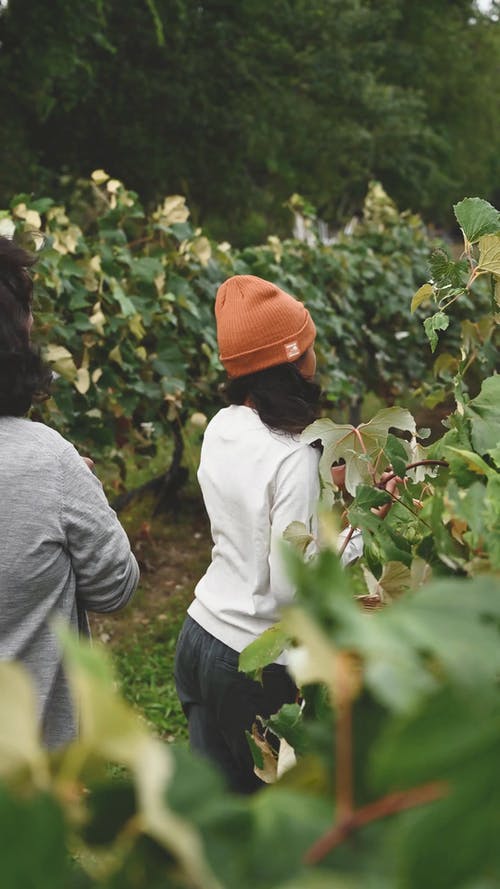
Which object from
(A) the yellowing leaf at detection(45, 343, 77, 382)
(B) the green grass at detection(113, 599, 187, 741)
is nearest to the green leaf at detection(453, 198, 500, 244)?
(A) the yellowing leaf at detection(45, 343, 77, 382)

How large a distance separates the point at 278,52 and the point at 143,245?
47.0 feet

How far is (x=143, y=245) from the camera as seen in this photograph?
5.77 metres

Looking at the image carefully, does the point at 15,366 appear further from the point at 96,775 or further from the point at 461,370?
the point at 96,775

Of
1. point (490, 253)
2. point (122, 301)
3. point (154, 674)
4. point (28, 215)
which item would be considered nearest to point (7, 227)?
point (28, 215)

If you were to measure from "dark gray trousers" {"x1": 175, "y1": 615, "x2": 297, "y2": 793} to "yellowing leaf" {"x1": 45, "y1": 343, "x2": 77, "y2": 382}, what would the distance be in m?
2.20

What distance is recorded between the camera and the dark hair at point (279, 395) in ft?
7.66

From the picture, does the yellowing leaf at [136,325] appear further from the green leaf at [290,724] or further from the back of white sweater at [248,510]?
the green leaf at [290,724]

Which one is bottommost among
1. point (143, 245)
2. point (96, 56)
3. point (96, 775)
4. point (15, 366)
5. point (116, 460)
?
point (96, 56)

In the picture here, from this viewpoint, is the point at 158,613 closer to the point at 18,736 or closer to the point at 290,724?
the point at 290,724

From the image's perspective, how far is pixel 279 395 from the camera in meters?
2.38

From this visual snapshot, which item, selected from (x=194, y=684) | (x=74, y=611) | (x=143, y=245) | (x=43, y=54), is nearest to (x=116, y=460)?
(x=143, y=245)

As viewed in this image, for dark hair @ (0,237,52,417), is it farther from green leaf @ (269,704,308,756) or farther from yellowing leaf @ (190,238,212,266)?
yellowing leaf @ (190,238,212,266)

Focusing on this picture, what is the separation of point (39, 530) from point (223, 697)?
753 millimetres

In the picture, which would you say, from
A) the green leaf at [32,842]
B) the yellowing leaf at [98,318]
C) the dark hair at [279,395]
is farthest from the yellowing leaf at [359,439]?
the yellowing leaf at [98,318]
